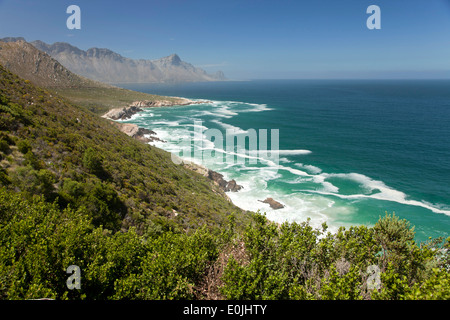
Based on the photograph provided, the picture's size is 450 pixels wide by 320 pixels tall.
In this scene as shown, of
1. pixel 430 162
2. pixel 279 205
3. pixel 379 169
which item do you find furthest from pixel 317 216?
pixel 430 162

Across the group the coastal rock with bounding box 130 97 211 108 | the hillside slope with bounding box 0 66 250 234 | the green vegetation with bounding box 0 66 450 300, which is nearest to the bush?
the hillside slope with bounding box 0 66 250 234

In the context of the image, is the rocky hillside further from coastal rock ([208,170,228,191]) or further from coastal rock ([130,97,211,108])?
coastal rock ([208,170,228,191])

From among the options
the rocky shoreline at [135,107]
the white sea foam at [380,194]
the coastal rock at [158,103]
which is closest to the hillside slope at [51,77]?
the rocky shoreline at [135,107]

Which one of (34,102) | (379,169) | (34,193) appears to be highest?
(34,102)

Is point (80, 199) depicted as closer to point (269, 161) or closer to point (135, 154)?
point (135, 154)

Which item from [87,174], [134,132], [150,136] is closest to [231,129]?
[150,136]

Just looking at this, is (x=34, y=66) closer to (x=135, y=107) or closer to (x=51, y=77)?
(x=51, y=77)
